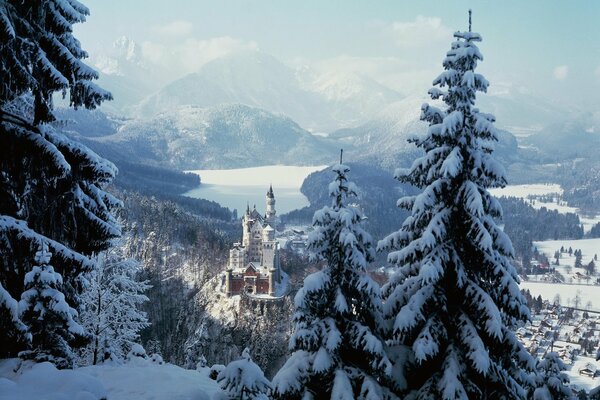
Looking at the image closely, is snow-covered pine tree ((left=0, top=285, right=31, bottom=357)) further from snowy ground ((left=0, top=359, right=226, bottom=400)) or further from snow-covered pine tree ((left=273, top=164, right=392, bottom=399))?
snow-covered pine tree ((left=273, top=164, right=392, bottom=399))

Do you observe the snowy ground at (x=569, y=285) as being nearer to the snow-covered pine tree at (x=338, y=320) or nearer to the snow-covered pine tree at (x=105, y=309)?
the snow-covered pine tree at (x=105, y=309)

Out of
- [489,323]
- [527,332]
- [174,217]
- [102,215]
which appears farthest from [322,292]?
[174,217]

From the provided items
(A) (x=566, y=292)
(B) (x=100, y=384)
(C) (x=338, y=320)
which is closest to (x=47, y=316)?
(B) (x=100, y=384)

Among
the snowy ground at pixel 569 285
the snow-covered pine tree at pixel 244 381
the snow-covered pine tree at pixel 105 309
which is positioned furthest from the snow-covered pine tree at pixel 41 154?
the snowy ground at pixel 569 285

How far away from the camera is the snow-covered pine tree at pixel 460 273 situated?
1224 cm

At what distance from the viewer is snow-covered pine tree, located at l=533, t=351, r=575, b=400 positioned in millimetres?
16962

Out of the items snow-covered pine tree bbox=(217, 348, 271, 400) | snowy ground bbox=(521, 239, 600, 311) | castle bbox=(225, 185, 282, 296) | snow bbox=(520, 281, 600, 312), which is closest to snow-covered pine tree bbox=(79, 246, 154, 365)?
snow-covered pine tree bbox=(217, 348, 271, 400)

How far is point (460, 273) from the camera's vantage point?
12570 mm

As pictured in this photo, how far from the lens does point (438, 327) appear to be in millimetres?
12664

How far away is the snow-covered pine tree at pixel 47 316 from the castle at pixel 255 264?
66.7m

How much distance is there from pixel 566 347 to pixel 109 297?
7699cm

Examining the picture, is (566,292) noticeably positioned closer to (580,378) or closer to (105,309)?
(580,378)

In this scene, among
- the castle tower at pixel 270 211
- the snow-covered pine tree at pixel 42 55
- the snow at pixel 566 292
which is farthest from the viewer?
the snow at pixel 566 292

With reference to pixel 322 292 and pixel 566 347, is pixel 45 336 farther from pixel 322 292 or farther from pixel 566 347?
pixel 566 347
